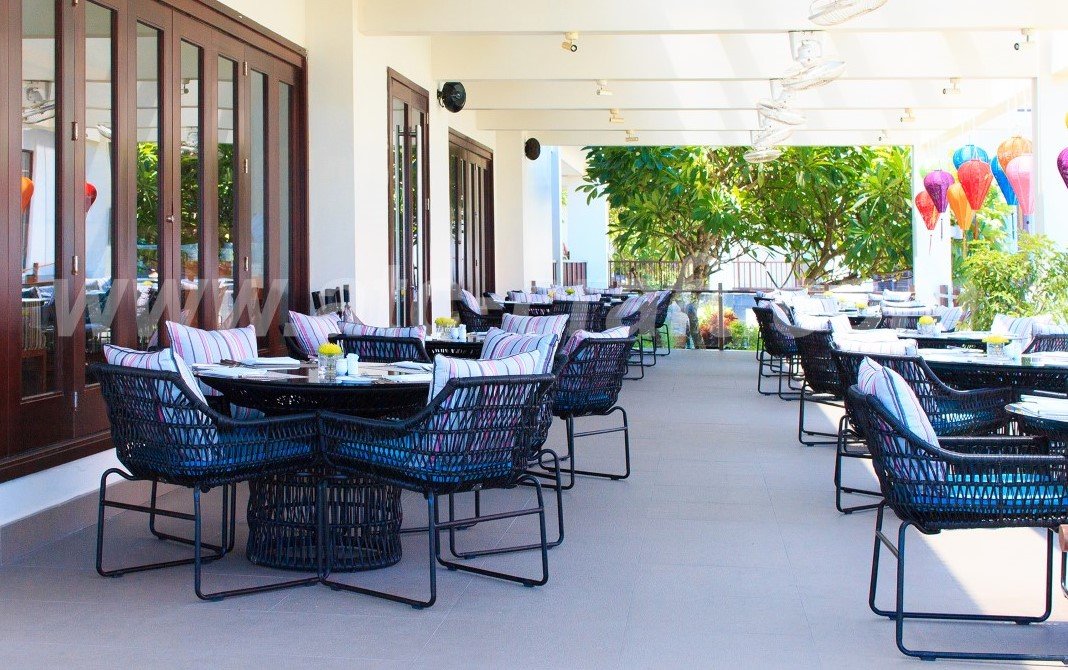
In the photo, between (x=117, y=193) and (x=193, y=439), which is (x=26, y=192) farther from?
(x=193, y=439)

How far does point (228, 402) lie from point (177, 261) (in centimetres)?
195

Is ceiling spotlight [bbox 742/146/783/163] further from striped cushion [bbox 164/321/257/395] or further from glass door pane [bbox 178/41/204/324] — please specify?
striped cushion [bbox 164/321/257/395]

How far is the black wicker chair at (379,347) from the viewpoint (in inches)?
252

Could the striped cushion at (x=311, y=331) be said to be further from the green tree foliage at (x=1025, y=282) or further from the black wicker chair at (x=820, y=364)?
the green tree foliage at (x=1025, y=282)

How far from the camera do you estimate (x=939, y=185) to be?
13.6 metres

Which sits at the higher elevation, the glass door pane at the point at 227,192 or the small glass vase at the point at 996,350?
the glass door pane at the point at 227,192

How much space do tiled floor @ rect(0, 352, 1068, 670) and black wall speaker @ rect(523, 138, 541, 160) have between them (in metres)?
10.6

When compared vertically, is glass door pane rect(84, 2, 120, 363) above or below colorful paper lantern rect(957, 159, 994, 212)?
below

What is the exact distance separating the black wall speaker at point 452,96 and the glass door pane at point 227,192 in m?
4.09

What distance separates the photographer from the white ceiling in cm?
877

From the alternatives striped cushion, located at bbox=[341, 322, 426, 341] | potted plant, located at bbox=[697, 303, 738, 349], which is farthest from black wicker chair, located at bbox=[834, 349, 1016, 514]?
potted plant, located at bbox=[697, 303, 738, 349]

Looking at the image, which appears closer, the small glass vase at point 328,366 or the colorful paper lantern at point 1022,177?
the small glass vase at point 328,366

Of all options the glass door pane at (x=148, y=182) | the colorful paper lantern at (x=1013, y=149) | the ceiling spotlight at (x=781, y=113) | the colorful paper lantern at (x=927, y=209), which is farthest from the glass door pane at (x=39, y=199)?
the colorful paper lantern at (x=927, y=209)

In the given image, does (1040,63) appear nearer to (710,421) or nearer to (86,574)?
(710,421)
